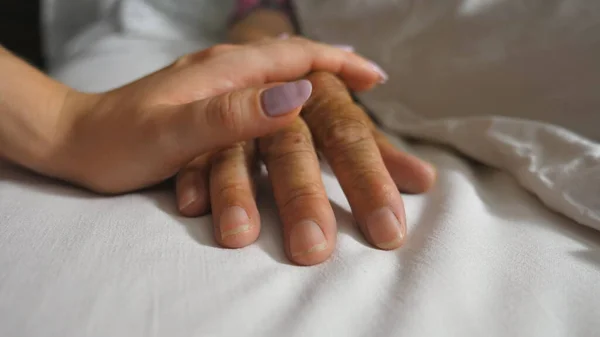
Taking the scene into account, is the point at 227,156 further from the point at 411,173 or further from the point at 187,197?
the point at 411,173

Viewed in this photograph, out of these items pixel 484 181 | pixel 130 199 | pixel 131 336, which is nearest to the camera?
pixel 131 336

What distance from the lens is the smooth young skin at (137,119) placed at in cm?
40

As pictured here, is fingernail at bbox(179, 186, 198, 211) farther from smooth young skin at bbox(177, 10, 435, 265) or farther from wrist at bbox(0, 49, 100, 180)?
wrist at bbox(0, 49, 100, 180)

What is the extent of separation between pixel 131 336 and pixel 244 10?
823 millimetres

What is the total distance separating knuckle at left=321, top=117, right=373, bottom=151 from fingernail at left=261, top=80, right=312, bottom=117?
10cm

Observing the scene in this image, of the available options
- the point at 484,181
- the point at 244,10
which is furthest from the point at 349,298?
the point at 244,10

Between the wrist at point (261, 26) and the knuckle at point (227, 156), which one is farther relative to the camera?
the wrist at point (261, 26)

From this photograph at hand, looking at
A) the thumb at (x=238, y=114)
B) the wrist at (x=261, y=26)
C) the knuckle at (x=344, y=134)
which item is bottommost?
the wrist at (x=261, y=26)

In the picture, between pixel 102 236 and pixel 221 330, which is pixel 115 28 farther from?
pixel 221 330

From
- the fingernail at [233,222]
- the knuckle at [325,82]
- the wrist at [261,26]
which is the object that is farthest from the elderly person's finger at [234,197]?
the wrist at [261,26]

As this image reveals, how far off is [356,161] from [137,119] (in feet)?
0.63

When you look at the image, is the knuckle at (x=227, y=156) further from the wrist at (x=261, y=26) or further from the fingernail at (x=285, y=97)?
the wrist at (x=261, y=26)

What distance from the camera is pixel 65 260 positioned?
33 centimetres

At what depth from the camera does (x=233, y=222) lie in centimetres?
38
